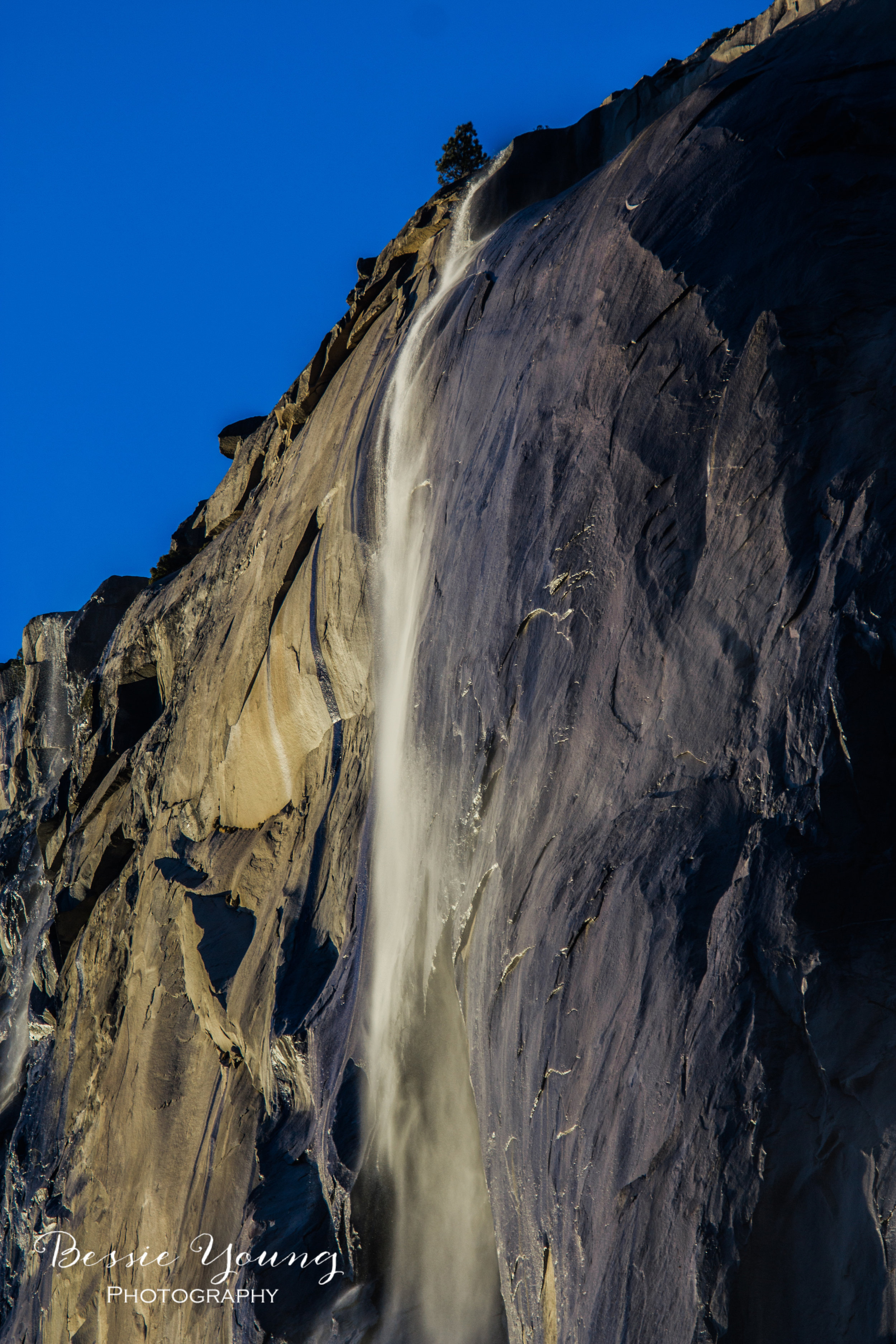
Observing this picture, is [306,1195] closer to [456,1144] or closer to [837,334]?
[456,1144]

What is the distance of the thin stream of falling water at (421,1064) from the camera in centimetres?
754

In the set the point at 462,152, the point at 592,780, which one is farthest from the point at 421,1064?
the point at 462,152

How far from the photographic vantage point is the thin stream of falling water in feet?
24.7

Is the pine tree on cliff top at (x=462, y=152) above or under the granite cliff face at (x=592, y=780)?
above

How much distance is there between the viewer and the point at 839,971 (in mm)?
4316

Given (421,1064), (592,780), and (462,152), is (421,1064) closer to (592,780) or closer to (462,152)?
(592,780)

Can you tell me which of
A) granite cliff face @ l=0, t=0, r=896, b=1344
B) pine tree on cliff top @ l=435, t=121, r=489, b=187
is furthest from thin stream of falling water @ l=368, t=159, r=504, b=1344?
pine tree on cliff top @ l=435, t=121, r=489, b=187

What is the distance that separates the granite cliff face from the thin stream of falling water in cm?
7

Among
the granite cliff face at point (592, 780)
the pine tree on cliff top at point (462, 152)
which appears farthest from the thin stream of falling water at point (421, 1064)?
the pine tree on cliff top at point (462, 152)

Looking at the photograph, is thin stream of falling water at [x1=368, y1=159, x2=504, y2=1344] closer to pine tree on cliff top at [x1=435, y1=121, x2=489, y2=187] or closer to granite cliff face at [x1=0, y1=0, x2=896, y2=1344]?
granite cliff face at [x1=0, y1=0, x2=896, y2=1344]

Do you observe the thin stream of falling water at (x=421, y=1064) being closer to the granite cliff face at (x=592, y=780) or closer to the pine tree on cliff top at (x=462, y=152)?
the granite cliff face at (x=592, y=780)

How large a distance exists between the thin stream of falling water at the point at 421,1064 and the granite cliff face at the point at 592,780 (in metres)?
0.07

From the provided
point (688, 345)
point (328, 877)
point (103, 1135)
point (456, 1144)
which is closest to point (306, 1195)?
point (456, 1144)

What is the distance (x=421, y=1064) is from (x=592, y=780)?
11.7 feet
